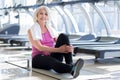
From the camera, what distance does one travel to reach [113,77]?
11.5 ft

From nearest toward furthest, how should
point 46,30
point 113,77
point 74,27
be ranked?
point 113,77, point 46,30, point 74,27

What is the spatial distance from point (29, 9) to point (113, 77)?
985cm

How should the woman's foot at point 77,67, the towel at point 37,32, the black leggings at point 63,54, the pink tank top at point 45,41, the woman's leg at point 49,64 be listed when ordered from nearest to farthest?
the woman's foot at point 77,67, the woman's leg at point 49,64, the black leggings at point 63,54, the towel at point 37,32, the pink tank top at point 45,41

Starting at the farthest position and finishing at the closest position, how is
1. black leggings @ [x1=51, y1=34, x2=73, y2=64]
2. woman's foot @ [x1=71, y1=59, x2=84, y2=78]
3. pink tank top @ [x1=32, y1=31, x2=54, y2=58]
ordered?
pink tank top @ [x1=32, y1=31, x2=54, y2=58] → black leggings @ [x1=51, y1=34, x2=73, y2=64] → woman's foot @ [x1=71, y1=59, x2=84, y2=78]

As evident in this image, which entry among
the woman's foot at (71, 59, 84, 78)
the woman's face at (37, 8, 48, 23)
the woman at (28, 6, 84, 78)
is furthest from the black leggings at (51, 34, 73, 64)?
the woman's face at (37, 8, 48, 23)

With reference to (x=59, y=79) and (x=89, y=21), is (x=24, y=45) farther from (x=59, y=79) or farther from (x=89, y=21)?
(x=59, y=79)

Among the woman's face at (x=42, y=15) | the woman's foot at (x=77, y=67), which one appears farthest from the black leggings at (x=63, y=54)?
the woman's face at (x=42, y=15)

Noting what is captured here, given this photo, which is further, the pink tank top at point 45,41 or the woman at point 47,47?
the pink tank top at point 45,41

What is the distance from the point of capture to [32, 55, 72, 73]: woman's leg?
339 centimetres

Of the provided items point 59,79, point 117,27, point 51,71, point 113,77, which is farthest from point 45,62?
point 117,27

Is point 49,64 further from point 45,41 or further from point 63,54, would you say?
point 45,41

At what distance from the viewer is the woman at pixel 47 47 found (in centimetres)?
340

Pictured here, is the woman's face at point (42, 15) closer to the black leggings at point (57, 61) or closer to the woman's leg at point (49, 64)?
the black leggings at point (57, 61)

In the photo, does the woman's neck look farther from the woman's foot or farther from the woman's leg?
the woman's foot
